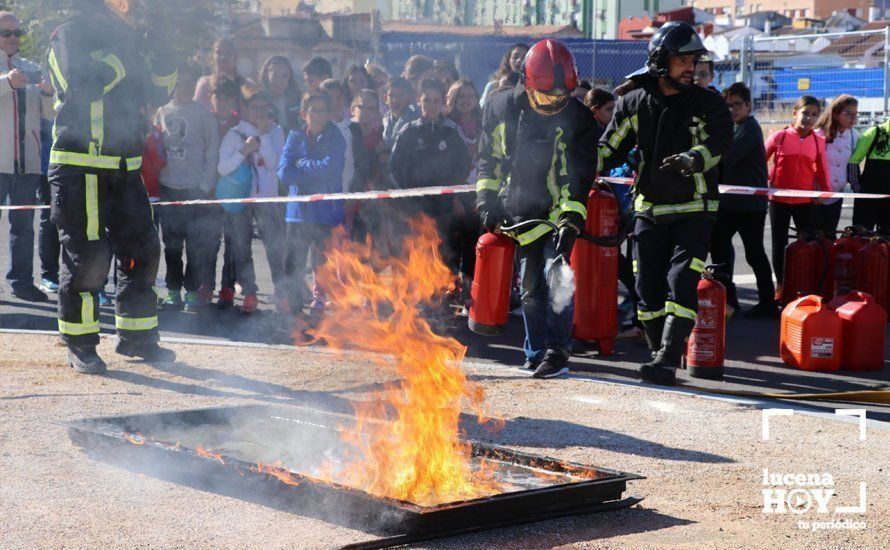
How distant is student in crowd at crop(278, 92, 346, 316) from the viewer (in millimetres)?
10234

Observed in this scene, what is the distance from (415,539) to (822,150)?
27.5 ft

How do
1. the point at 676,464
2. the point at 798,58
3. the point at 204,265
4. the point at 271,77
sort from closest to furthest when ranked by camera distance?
the point at 676,464 → the point at 204,265 → the point at 271,77 → the point at 798,58

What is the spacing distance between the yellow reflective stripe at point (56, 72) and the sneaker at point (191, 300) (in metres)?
3.44

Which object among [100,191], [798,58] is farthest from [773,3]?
[100,191]

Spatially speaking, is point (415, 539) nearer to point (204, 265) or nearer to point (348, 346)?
point (348, 346)

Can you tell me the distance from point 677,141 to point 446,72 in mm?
5059

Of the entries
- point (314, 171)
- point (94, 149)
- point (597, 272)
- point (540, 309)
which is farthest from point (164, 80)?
point (597, 272)

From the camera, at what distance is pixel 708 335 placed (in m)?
8.05

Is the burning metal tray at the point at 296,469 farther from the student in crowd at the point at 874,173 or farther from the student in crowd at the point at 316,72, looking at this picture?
the student in crowd at the point at 874,173

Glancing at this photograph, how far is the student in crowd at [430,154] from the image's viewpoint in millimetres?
10234

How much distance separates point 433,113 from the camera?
10.2 meters

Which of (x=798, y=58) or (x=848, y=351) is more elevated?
(x=798, y=58)

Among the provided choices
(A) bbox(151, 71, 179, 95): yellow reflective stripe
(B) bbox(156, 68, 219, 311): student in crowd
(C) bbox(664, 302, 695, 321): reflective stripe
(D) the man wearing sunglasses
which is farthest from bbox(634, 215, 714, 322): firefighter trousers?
(D) the man wearing sunglasses

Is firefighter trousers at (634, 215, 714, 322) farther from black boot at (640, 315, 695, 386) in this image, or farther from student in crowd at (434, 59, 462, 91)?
student in crowd at (434, 59, 462, 91)
